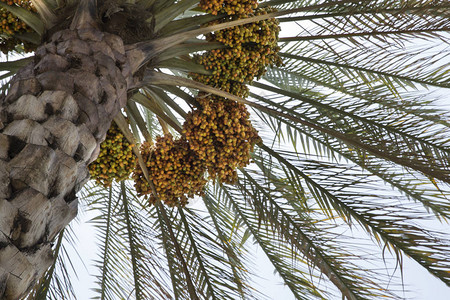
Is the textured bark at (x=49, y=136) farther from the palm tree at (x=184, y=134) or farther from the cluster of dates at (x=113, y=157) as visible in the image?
the cluster of dates at (x=113, y=157)

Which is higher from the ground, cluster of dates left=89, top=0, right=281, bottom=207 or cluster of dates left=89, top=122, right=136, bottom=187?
cluster of dates left=89, top=0, right=281, bottom=207

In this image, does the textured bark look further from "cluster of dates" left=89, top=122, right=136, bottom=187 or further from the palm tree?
"cluster of dates" left=89, top=122, right=136, bottom=187

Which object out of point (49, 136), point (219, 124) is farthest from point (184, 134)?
point (49, 136)

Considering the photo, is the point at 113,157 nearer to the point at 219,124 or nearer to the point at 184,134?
the point at 184,134

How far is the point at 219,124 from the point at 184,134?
275 mm

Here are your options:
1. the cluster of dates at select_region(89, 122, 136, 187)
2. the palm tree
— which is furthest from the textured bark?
the cluster of dates at select_region(89, 122, 136, 187)

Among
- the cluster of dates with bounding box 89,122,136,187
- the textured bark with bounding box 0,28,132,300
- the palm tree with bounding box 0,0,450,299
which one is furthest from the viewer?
the cluster of dates with bounding box 89,122,136,187

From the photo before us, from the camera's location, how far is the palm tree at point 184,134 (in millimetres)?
2160

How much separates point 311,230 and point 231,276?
2.33ft

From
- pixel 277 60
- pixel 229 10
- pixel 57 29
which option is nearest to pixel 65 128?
pixel 57 29

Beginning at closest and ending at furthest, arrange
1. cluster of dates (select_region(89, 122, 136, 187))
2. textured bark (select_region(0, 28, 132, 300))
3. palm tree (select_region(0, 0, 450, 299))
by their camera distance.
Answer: textured bark (select_region(0, 28, 132, 300)) < palm tree (select_region(0, 0, 450, 299)) < cluster of dates (select_region(89, 122, 136, 187))

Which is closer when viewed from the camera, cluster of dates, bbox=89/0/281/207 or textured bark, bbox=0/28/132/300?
textured bark, bbox=0/28/132/300

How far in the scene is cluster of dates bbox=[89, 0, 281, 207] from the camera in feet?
11.4

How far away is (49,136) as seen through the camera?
2.22 metres
